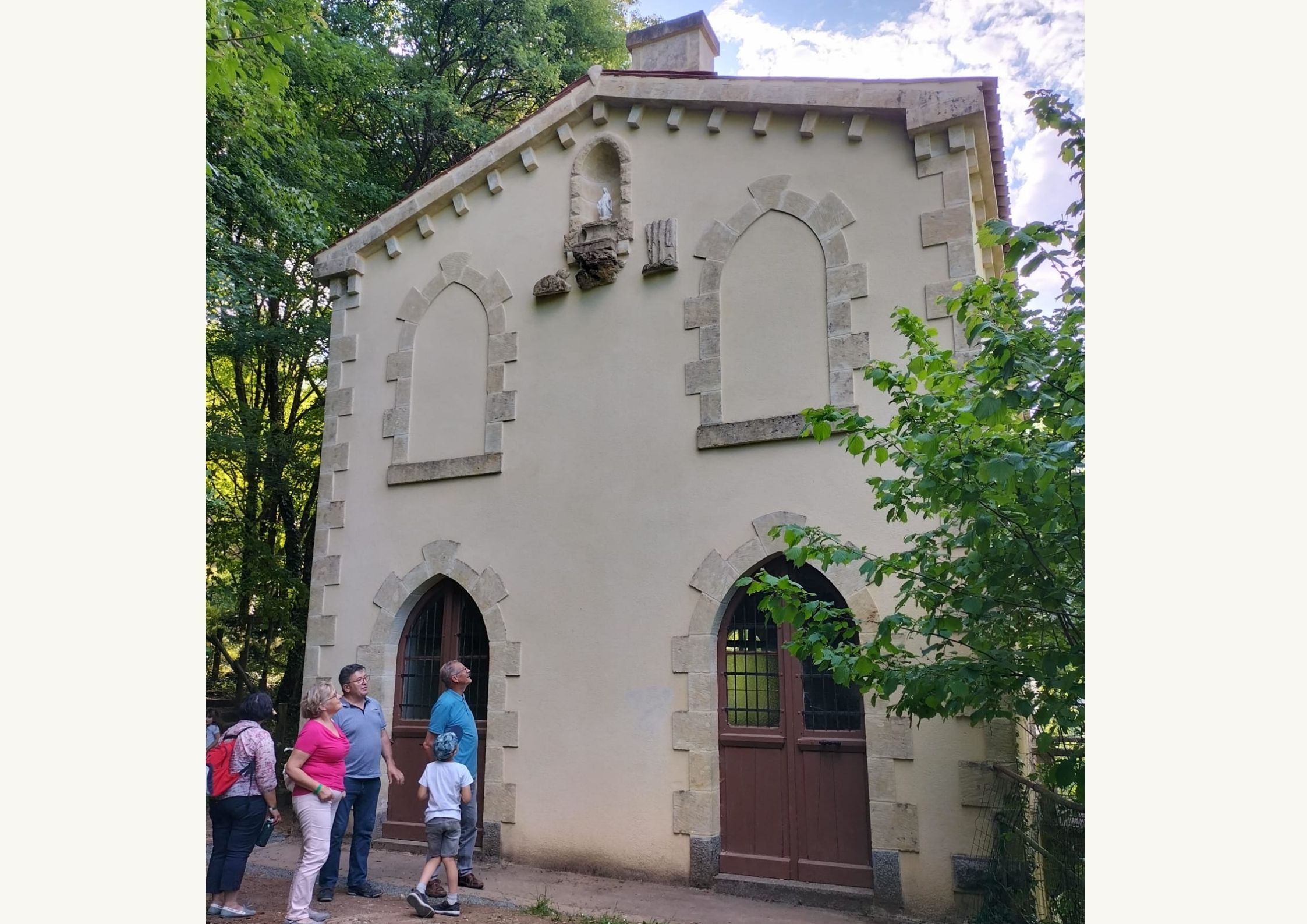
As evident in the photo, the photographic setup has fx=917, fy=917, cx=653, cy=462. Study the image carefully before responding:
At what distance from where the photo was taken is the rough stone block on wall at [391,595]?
8633 mm

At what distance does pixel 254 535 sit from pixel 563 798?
7942mm

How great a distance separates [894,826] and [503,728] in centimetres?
335

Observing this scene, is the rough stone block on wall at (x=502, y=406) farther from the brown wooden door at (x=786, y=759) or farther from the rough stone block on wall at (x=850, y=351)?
the rough stone block on wall at (x=850, y=351)

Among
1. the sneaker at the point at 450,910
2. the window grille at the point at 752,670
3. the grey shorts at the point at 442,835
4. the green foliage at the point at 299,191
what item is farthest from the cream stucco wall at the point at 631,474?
the green foliage at the point at 299,191

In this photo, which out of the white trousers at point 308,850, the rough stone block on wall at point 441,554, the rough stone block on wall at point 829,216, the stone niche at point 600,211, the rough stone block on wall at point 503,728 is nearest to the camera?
the white trousers at point 308,850

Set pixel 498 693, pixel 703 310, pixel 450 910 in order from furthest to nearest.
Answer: pixel 498 693, pixel 703 310, pixel 450 910

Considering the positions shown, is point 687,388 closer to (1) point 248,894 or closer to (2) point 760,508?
(2) point 760,508

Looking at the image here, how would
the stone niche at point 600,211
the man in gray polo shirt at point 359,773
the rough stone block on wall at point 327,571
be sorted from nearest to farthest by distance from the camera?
the man in gray polo shirt at point 359,773 → the stone niche at point 600,211 → the rough stone block on wall at point 327,571

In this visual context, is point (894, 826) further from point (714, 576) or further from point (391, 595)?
point (391, 595)

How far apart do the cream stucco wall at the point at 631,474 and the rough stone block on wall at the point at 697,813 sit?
7cm

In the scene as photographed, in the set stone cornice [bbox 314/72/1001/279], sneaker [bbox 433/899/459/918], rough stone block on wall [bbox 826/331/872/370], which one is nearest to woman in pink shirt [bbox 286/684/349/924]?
sneaker [bbox 433/899/459/918]

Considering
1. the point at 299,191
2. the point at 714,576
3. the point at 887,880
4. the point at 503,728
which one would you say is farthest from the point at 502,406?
the point at 887,880

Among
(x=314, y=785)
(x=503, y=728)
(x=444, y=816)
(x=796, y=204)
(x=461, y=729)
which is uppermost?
(x=796, y=204)

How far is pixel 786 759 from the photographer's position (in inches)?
268
